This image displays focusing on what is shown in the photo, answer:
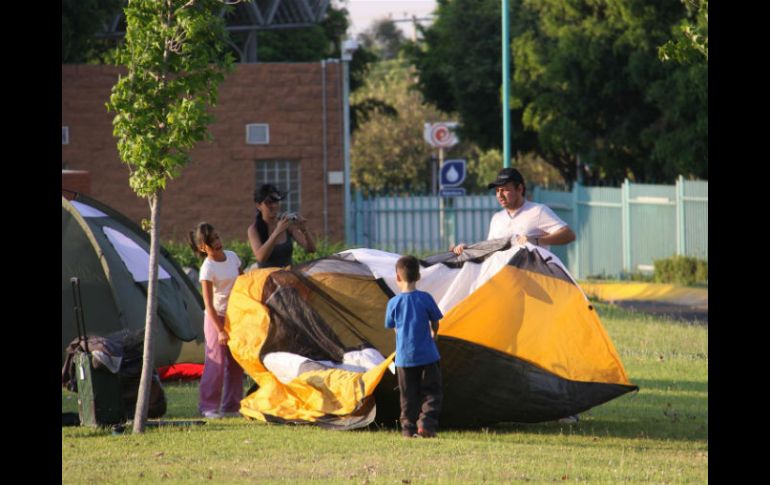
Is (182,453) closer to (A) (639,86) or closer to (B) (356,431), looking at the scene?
(B) (356,431)

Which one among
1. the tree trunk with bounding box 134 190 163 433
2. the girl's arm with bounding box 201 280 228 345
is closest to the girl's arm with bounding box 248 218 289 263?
the girl's arm with bounding box 201 280 228 345

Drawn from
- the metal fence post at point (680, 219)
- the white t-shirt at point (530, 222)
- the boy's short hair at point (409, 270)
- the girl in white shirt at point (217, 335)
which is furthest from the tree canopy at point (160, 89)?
the metal fence post at point (680, 219)

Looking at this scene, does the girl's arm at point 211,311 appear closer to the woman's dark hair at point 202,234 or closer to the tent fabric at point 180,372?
the woman's dark hair at point 202,234

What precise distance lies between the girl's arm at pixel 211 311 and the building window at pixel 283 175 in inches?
707

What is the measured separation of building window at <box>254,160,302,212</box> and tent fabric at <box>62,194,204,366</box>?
14707 mm

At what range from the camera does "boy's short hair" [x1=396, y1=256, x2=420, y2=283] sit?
32.9ft

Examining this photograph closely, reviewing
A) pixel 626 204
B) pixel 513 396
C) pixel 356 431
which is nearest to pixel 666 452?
pixel 513 396

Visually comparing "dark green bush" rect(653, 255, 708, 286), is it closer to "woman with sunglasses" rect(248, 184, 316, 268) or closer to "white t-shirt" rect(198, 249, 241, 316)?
"woman with sunglasses" rect(248, 184, 316, 268)

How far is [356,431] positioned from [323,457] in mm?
1256

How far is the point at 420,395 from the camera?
1013cm

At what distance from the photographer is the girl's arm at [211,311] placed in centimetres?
1134

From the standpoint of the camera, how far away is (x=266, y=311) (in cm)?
1127
